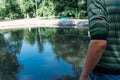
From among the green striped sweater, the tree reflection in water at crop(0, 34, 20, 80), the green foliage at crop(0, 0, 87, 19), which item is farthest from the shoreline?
the green striped sweater

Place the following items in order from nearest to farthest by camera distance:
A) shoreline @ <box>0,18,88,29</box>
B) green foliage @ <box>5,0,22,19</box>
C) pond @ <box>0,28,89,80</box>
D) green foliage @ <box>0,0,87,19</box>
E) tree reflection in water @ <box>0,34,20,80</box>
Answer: pond @ <box>0,28,89,80</box>, tree reflection in water @ <box>0,34,20,80</box>, shoreline @ <box>0,18,88,29</box>, green foliage @ <box>0,0,87,19</box>, green foliage @ <box>5,0,22,19</box>

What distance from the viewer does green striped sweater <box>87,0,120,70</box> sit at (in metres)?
1.54

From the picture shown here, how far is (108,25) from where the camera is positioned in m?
1.55

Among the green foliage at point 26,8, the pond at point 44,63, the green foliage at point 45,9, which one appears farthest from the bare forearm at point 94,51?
the green foliage at point 45,9

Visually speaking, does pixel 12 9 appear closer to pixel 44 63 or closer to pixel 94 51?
pixel 44 63

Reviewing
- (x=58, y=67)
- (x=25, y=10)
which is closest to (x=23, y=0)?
(x=25, y=10)

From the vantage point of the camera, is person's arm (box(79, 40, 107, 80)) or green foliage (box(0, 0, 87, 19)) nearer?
person's arm (box(79, 40, 107, 80))

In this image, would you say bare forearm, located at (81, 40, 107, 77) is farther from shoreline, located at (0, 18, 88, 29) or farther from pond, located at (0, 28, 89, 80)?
shoreline, located at (0, 18, 88, 29)

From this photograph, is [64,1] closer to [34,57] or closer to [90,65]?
[34,57]

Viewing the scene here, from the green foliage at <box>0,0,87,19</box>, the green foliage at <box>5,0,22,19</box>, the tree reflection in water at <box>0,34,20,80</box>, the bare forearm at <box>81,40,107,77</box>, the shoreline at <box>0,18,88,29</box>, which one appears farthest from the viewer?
the green foliage at <box>5,0,22,19</box>

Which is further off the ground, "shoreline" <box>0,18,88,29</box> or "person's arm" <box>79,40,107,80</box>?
"person's arm" <box>79,40,107,80</box>

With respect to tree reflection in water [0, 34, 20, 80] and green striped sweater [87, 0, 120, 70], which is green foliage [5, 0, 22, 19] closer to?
tree reflection in water [0, 34, 20, 80]

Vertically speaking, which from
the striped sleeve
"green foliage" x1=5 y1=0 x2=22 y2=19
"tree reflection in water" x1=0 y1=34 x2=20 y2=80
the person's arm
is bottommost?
"green foliage" x1=5 y1=0 x2=22 y2=19

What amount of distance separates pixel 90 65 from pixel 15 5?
5275cm
